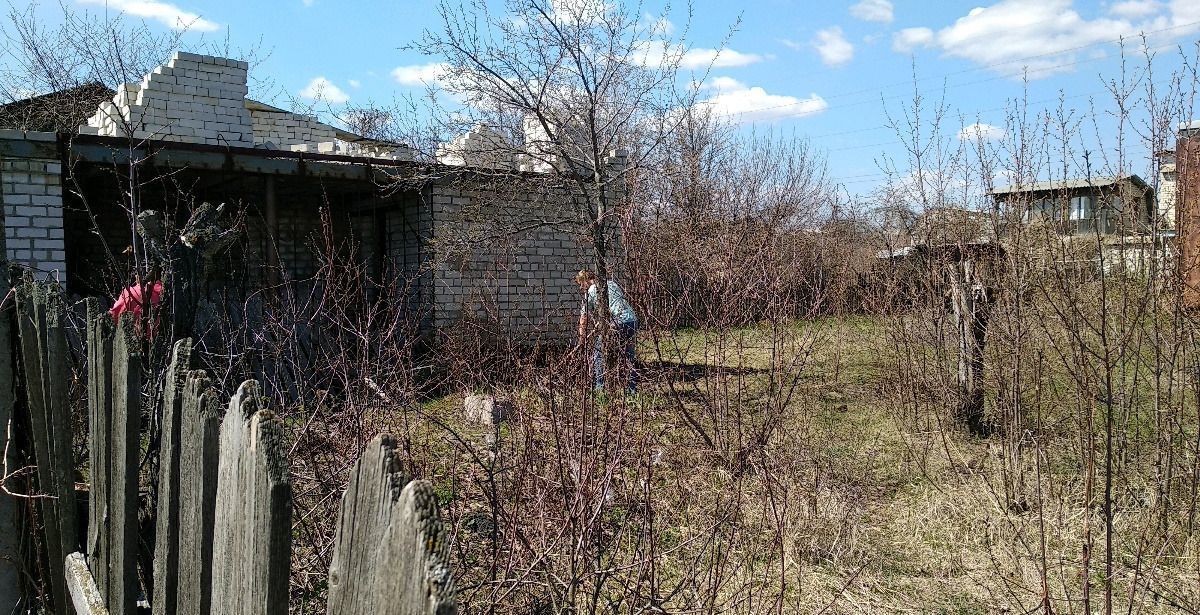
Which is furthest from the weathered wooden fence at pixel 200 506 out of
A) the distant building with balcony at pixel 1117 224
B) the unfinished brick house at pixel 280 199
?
the unfinished brick house at pixel 280 199

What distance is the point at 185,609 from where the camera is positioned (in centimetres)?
155

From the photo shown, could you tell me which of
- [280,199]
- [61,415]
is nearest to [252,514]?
[61,415]

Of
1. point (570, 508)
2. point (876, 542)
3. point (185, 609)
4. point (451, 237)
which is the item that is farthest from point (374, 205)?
point (185, 609)

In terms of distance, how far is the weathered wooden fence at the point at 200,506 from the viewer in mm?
867

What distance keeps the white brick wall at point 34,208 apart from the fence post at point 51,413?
619 cm

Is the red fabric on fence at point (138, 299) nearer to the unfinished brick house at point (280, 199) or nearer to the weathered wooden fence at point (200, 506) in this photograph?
the weathered wooden fence at point (200, 506)

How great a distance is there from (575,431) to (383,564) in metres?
2.10

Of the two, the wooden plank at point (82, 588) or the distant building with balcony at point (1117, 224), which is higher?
the distant building with balcony at point (1117, 224)

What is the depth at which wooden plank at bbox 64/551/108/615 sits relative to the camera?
2.01 meters

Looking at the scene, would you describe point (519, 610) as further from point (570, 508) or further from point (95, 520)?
point (95, 520)

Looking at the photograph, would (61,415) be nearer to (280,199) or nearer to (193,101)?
(280,199)

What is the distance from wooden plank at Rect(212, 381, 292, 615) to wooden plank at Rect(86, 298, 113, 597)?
0.85 metres

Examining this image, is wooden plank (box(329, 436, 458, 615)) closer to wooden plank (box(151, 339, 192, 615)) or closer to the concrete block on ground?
wooden plank (box(151, 339, 192, 615))

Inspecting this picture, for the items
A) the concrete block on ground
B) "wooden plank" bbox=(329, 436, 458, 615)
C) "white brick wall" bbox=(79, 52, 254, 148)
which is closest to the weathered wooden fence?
"wooden plank" bbox=(329, 436, 458, 615)
